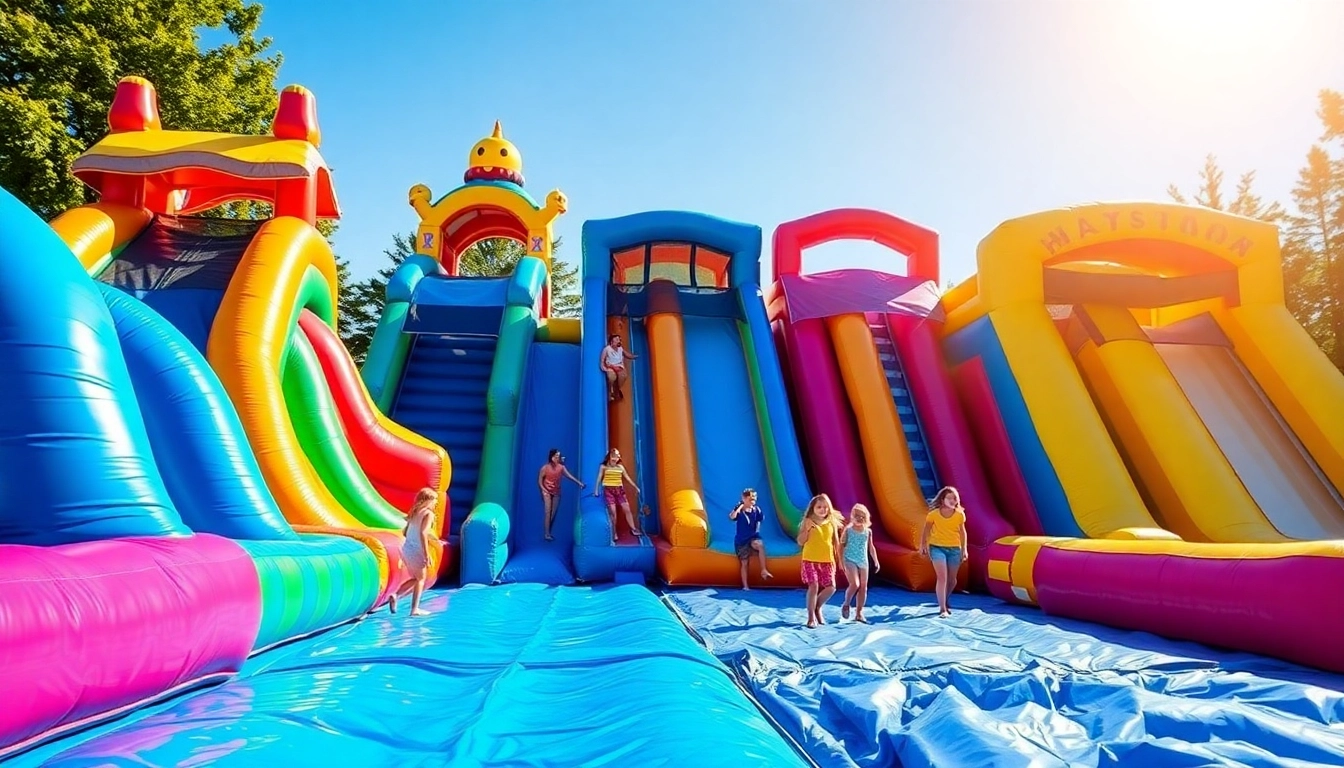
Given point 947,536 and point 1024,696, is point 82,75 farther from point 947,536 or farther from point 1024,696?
point 1024,696

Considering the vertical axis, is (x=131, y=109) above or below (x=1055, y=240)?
above

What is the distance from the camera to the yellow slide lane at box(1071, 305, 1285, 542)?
6.15 m

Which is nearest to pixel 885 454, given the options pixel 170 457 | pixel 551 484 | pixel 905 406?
pixel 905 406

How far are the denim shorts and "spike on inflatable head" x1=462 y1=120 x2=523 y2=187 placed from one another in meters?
9.88

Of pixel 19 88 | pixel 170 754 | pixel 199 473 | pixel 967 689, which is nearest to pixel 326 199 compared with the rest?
pixel 199 473

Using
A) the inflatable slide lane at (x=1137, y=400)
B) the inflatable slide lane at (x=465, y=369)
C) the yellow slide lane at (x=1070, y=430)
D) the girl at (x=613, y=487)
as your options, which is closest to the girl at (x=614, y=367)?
the inflatable slide lane at (x=465, y=369)

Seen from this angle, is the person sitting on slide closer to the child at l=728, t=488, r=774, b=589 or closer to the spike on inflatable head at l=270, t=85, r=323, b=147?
the child at l=728, t=488, r=774, b=589

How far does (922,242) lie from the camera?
9.66m

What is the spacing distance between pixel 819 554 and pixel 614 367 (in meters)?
3.68

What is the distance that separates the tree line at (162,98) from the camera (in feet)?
40.4

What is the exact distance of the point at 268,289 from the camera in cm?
550

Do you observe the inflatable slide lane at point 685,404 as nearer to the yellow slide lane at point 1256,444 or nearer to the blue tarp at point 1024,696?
the blue tarp at point 1024,696

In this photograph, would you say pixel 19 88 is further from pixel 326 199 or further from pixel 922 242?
pixel 922 242

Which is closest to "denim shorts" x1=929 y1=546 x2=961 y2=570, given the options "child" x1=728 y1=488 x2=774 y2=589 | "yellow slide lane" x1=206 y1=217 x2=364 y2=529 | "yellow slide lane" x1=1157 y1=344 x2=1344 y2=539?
"child" x1=728 y1=488 x2=774 y2=589
